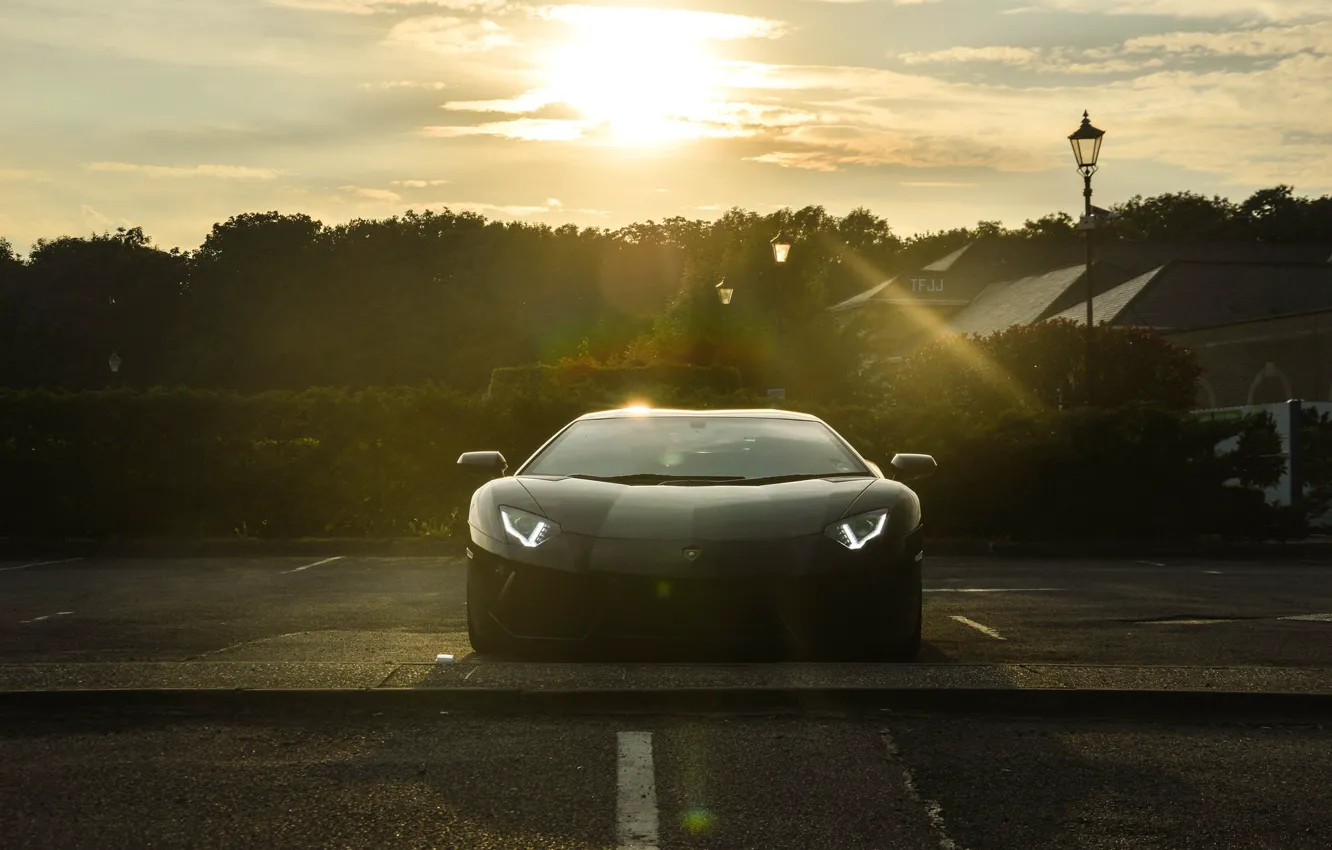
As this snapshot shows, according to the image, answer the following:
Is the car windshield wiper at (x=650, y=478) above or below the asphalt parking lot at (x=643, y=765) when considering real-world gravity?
above

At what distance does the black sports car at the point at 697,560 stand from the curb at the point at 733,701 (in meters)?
0.90

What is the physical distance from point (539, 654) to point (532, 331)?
106678mm

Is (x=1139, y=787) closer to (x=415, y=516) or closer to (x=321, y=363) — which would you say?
(x=415, y=516)

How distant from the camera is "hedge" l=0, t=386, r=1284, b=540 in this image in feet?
63.0

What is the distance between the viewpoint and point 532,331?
113688 millimetres

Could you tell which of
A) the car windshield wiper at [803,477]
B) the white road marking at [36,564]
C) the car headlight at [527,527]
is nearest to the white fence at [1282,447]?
the car windshield wiper at [803,477]

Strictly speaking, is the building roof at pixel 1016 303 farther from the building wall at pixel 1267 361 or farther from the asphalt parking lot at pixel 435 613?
the asphalt parking lot at pixel 435 613

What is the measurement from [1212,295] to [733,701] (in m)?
62.0

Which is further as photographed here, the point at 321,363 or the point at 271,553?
the point at 321,363

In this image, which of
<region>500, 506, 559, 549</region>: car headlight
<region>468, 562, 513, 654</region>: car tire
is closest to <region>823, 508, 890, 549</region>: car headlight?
<region>500, 506, 559, 549</region>: car headlight

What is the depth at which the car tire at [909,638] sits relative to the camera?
24.7ft

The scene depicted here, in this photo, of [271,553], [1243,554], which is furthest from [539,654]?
[1243,554]

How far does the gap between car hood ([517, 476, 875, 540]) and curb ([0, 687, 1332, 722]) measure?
1150 mm

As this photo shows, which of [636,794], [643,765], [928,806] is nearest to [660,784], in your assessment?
[636,794]
